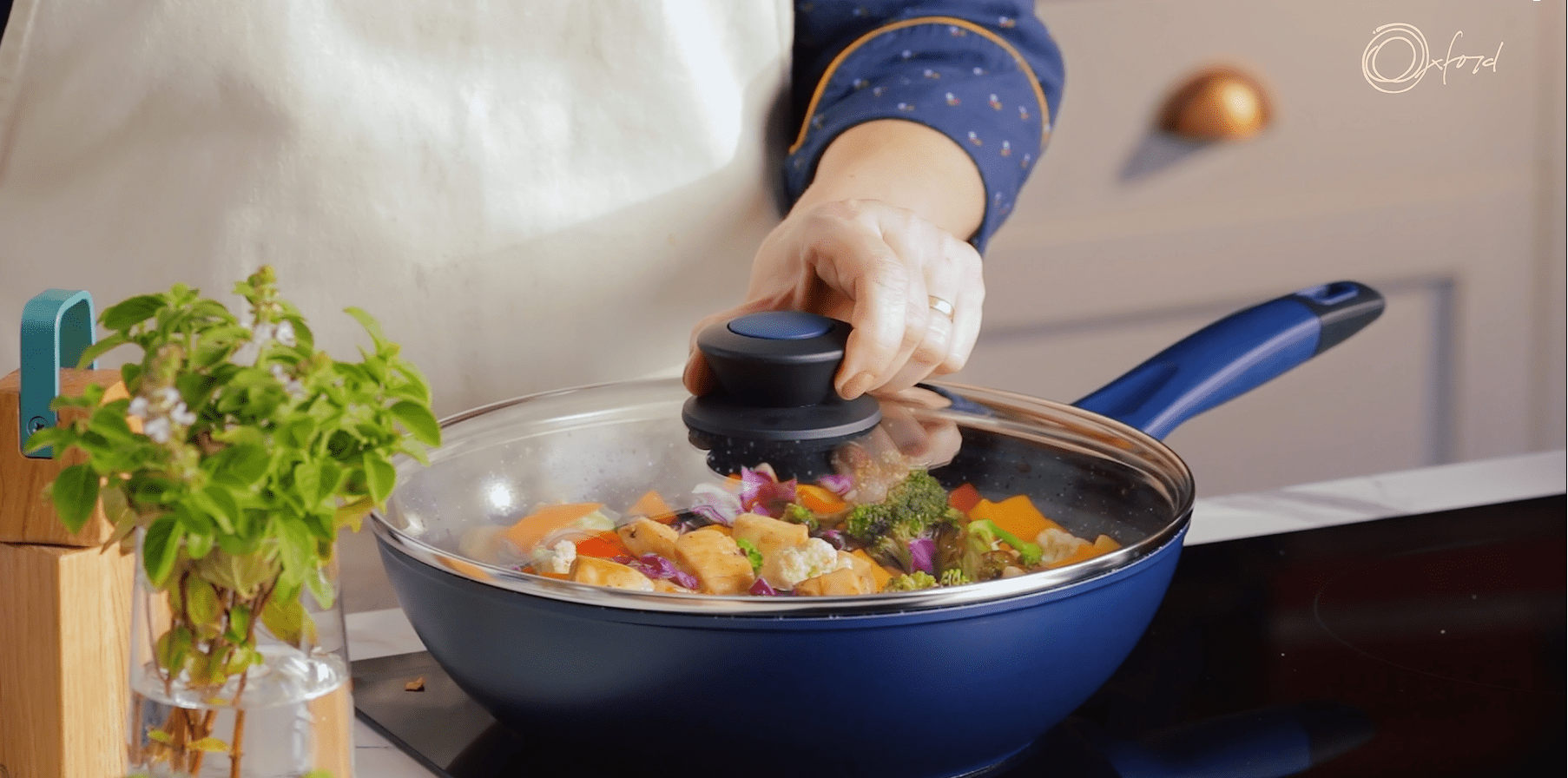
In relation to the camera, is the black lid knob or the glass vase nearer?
the glass vase

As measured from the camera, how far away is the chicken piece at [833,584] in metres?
0.54

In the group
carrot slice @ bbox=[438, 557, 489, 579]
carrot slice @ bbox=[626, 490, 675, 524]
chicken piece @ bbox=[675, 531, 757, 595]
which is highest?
carrot slice @ bbox=[438, 557, 489, 579]

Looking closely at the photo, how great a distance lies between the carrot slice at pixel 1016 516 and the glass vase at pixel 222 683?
1.08 feet

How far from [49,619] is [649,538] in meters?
0.24

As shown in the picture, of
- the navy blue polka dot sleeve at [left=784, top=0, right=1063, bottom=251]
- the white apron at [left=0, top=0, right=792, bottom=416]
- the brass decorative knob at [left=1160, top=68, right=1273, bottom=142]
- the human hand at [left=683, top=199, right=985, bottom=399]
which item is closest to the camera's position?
the human hand at [left=683, top=199, right=985, bottom=399]

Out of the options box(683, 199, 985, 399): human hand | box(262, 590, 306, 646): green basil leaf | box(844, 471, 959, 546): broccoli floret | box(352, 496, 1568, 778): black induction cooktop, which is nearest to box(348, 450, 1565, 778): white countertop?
box(352, 496, 1568, 778): black induction cooktop

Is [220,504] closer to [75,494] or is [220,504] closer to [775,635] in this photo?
[75,494]

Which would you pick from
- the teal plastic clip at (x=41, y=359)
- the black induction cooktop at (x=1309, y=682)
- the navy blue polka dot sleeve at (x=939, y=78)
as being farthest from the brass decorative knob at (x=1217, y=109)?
the teal plastic clip at (x=41, y=359)

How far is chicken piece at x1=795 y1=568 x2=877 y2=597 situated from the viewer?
0.54 metres

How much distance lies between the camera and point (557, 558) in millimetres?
586

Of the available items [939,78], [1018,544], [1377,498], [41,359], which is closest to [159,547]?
[41,359]

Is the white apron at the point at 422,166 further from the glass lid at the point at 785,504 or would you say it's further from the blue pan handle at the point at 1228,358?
the blue pan handle at the point at 1228,358

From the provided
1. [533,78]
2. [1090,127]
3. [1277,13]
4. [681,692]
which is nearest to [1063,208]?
[1090,127]

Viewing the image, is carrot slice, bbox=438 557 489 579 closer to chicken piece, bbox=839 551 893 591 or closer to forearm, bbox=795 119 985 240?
chicken piece, bbox=839 551 893 591
